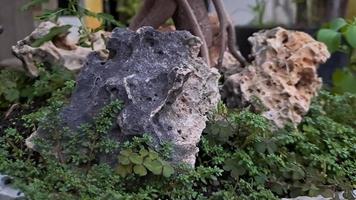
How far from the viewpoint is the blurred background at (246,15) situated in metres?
2.57

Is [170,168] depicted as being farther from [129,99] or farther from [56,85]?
[56,85]

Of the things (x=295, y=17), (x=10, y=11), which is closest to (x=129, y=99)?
(x=10, y=11)

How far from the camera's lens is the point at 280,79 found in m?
1.63

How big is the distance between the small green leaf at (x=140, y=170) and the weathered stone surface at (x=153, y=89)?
0.26ft

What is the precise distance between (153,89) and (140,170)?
207 mm

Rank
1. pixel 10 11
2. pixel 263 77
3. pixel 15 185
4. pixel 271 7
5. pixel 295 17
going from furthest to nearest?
pixel 271 7, pixel 295 17, pixel 10 11, pixel 263 77, pixel 15 185

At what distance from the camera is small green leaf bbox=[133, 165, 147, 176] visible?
113cm

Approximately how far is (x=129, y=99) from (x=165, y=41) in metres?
0.18

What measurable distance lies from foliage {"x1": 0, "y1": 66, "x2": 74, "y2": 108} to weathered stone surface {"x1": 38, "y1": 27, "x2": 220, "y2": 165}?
0.30 meters

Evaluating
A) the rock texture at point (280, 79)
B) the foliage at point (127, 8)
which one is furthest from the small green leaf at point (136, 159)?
the foliage at point (127, 8)

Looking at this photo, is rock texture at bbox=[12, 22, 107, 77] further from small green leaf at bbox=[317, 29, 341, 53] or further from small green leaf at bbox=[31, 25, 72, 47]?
small green leaf at bbox=[317, 29, 341, 53]

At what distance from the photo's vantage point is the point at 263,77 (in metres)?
1.63

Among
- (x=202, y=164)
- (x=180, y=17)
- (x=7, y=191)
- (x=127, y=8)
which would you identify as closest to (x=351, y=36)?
(x=180, y=17)

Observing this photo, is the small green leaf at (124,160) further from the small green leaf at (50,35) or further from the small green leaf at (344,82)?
the small green leaf at (344,82)
